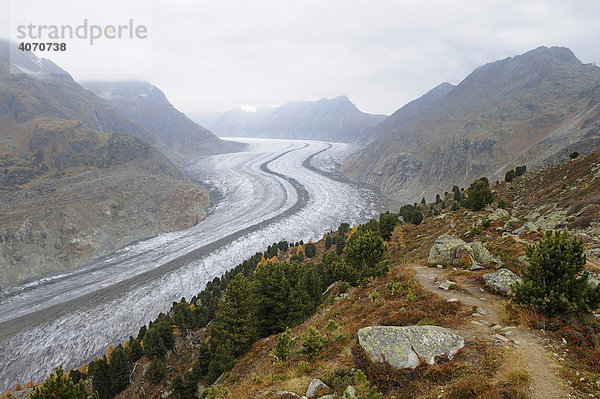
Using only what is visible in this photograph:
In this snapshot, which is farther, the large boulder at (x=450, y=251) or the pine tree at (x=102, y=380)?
the pine tree at (x=102, y=380)

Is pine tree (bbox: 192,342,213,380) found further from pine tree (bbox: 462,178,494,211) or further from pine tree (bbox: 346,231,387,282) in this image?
pine tree (bbox: 462,178,494,211)

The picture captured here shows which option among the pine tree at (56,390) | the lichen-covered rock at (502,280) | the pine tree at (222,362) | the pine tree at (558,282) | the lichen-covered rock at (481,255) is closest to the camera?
the pine tree at (558,282)

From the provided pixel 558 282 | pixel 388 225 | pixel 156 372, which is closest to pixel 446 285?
pixel 558 282

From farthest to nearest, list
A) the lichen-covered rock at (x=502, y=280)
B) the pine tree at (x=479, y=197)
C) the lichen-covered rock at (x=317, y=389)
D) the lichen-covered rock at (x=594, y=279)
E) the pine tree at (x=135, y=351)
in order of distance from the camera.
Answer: the pine tree at (x=135, y=351)
the pine tree at (x=479, y=197)
the lichen-covered rock at (x=502, y=280)
the lichen-covered rock at (x=594, y=279)
the lichen-covered rock at (x=317, y=389)

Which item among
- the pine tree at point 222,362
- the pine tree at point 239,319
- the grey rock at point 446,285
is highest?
the grey rock at point 446,285

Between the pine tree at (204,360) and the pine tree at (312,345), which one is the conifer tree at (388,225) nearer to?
the pine tree at (204,360)

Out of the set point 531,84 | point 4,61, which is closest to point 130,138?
point 4,61

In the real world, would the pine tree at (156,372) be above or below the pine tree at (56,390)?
below

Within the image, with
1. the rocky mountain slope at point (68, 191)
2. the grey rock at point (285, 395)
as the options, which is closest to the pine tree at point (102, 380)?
the grey rock at point (285, 395)
